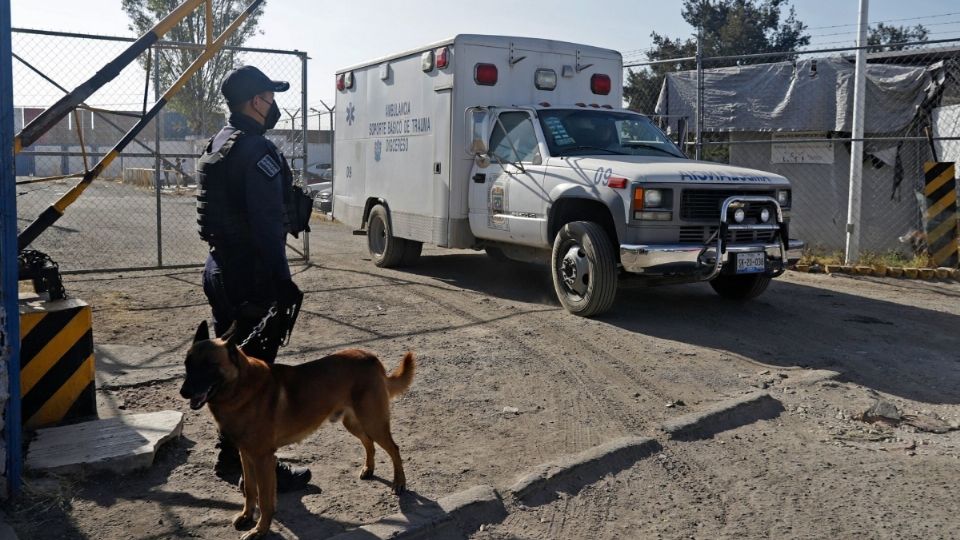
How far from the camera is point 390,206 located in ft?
35.7

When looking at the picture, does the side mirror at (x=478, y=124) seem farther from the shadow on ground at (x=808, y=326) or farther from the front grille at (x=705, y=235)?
the front grille at (x=705, y=235)

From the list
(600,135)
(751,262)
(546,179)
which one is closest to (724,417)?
(751,262)

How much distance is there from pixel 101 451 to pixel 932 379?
18.1 feet

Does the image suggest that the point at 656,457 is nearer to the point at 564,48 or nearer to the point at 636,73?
the point at 564,48

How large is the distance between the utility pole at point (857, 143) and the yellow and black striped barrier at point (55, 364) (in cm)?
973

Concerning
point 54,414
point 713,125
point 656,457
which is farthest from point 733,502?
point 713,125

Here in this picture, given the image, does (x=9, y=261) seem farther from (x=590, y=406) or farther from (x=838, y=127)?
(x=838, y=127)

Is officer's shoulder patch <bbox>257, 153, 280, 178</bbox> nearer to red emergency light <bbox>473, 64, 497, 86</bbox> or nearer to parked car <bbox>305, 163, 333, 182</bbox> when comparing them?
red emergency light <bbox>473, 64, 497, 86</bbox>

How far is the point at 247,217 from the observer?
3947mm

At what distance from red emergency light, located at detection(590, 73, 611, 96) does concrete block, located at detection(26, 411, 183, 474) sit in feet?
22.4

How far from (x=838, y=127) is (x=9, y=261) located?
1217cm

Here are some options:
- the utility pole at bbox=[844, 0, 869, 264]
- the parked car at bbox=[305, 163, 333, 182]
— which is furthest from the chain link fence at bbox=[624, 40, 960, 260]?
the parked car at bbox=[305, 163, 333, 182]

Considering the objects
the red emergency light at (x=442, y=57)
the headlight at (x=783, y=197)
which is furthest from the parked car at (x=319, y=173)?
the headlight at (x=783, y=197)

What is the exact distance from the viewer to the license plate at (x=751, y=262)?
24.0ft
